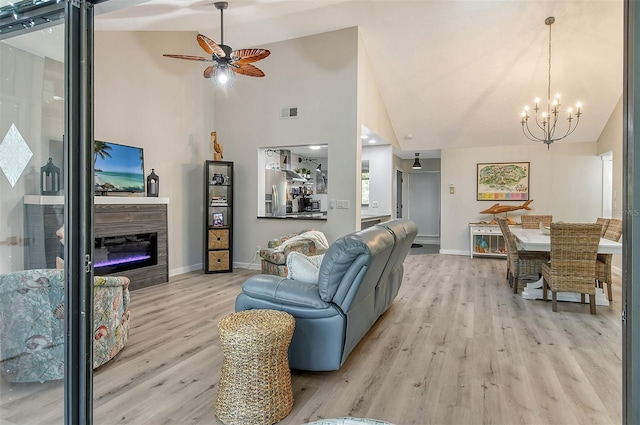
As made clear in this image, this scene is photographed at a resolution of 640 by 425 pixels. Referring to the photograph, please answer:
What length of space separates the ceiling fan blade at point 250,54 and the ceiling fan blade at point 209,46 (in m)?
0.15

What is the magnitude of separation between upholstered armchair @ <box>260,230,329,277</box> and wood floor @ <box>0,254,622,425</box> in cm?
94

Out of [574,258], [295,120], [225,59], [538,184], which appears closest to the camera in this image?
[574,258]

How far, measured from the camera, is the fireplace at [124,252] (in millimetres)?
4500

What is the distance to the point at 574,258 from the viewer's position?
3863mm

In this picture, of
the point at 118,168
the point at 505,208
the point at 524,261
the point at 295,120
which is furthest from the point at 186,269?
the point at 505,208

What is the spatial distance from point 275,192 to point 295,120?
1.65 meters

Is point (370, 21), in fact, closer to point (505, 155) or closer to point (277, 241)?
point (277, 241)

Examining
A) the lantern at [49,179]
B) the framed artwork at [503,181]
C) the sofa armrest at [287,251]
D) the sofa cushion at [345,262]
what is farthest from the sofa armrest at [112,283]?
the framed artwork at [503,181]

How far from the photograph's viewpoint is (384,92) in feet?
21.9

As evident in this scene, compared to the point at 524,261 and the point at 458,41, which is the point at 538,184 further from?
the point at 458,41

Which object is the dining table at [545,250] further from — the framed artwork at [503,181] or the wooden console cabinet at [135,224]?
the wooden console cabinet at [135,224]

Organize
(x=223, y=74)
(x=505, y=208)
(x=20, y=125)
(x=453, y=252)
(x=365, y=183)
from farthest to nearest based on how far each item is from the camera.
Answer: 1. (x=365, y=183)
2. (x=453, y=252)
3. (x=505, y=208)
4. (x=223, y=74)
5. (x=20, y=125)

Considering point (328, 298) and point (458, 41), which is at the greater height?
point (458, 41)

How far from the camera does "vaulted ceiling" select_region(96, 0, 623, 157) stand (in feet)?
15.4
